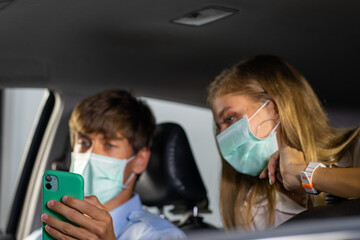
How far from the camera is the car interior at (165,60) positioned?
5.60 feet

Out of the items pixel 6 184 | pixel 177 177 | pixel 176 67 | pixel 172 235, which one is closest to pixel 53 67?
pixel 176 67

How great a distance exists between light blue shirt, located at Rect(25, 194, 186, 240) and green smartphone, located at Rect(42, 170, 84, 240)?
58 cm

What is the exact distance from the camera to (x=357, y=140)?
1726 mm

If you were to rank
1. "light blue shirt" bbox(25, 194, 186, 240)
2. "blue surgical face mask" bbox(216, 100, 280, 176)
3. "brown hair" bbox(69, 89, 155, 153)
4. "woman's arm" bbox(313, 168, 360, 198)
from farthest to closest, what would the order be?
1. "brown hair" bbox(69, 89, 155, 153)
2. "light blue shirt" bbox(25, 194, 186, 240)
3. "blue surgical face mask" bbox(216, 100, 280, 176)
4. "woman's arm" bbox(313, 168, 360, 198)

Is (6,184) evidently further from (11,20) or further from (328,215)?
(328,215)

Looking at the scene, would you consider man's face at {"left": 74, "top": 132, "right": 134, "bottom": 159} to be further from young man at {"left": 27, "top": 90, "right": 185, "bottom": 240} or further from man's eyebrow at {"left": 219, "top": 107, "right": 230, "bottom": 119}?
man's eyebrow at {"left": 219, "top": 107, "right": 230, "bottom": 119}

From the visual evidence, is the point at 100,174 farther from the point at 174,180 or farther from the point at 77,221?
the point at 77,221

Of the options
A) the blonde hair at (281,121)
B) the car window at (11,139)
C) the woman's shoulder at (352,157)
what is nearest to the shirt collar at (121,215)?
the blonde hair at (281,121)

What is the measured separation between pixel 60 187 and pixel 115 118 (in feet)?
2.70

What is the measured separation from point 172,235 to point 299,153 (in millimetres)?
552

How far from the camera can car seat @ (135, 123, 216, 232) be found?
93.7 inches

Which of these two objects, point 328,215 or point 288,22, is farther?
point 288,22

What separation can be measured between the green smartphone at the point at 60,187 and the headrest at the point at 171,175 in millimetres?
992

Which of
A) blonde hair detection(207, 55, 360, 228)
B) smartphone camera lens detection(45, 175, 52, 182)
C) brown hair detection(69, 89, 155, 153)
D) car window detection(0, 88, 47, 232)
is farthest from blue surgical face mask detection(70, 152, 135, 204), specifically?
car window detection(0, 88, 47, 232)
